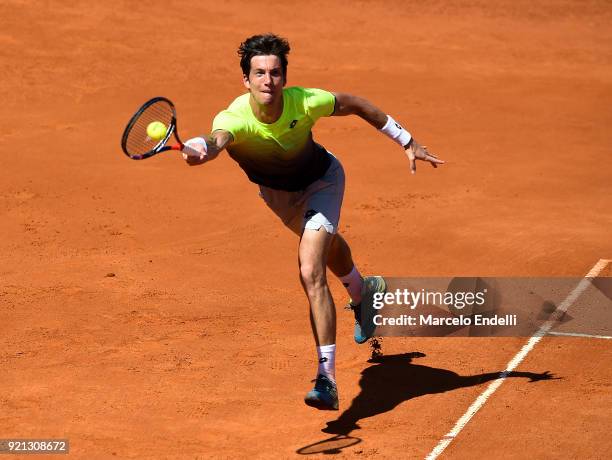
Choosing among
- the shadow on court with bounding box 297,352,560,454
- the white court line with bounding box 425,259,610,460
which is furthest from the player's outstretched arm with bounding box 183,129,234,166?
the white court line with bounding box 425,259,610,460

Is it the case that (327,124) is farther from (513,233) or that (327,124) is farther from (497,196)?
(513,233)

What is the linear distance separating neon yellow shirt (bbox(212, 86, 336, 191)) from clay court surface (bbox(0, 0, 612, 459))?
1597 millimetres

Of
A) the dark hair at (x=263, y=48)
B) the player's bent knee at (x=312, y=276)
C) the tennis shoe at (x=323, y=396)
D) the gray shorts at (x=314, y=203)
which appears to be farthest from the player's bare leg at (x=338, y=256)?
the dark hair at (x=263, y=48)

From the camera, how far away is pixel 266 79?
26.3 ft

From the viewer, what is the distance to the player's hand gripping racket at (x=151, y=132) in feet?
24.3

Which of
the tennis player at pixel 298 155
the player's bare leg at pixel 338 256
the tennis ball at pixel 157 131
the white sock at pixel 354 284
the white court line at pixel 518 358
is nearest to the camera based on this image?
the tennis ball at pixel 157 131

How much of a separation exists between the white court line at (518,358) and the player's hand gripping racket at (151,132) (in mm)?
2582

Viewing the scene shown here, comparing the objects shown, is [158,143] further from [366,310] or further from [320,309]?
[366,310]

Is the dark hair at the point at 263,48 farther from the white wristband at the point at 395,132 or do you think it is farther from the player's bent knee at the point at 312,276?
the player's bent knee at the point at 312,276

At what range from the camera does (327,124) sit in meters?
16.4

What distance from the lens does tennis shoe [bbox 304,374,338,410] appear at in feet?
25.2

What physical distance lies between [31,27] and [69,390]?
11.8m

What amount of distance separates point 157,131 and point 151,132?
0.04 meters

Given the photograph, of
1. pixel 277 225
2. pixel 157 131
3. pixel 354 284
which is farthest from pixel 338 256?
pixel 277 225
